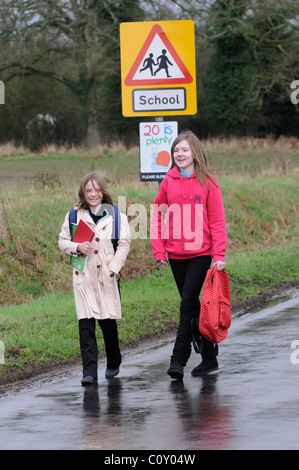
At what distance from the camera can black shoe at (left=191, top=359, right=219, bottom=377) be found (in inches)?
316

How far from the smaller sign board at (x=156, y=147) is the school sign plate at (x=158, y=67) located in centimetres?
19

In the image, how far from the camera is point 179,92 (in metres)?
11.6

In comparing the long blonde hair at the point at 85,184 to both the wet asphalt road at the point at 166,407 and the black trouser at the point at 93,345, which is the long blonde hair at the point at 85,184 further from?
the wet asphalt road at the point at 166,407

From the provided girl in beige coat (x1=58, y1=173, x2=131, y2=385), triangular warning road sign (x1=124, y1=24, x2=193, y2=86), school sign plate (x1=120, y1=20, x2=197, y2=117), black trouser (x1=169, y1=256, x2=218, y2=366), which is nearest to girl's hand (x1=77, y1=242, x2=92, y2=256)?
girl in beige coat (x1=58, y1=173, x2=131, y2=385)

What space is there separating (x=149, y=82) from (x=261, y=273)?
13.2ft

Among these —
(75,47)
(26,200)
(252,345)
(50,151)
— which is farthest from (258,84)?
(252,345)

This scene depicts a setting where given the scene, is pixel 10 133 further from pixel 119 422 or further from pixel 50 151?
pixel 119 422

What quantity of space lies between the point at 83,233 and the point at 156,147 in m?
3.96

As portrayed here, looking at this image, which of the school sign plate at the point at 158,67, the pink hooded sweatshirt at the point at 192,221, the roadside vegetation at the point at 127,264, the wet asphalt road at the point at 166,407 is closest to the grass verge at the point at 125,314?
the roadside vegetation at the point at 127,264

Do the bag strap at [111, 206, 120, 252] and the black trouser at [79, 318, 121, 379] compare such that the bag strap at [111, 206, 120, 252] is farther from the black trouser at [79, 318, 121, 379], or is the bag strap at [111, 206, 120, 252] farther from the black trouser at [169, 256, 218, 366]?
the black trouser at [79, 318, 121, 379]

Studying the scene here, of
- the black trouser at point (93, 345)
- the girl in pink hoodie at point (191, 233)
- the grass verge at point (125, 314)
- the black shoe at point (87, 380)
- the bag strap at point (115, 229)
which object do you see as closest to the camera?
the black shoe at point (87, 380)

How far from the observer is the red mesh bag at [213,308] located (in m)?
7.81

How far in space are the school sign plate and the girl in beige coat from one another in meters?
3.70

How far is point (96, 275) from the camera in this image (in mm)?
8023
